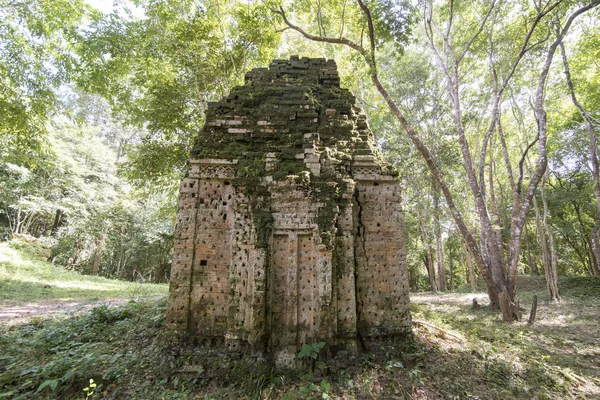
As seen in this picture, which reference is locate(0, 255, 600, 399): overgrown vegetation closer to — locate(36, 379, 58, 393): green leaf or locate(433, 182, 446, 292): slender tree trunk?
locate(36, 379, 58, 393): green leaf

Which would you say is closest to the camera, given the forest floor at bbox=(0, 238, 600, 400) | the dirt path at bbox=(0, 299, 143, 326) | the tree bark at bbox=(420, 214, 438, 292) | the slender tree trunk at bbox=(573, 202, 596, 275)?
the forest floor at bbox=(0, 238, 600, 400)

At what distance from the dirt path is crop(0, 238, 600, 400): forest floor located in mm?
628

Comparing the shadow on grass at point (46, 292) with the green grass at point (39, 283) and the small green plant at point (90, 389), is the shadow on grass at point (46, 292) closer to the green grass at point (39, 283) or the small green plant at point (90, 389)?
the green grass at point (39, 283)

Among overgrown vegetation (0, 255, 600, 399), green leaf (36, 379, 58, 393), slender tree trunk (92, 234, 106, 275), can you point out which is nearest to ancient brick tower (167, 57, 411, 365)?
overgrown vegetation (0, 255, 600, 399)

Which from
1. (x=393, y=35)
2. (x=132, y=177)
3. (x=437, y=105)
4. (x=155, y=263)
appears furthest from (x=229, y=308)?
(x=155, y=263)

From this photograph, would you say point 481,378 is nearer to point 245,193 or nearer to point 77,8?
point 245,193

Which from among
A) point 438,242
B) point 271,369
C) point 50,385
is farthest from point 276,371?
point 438,242

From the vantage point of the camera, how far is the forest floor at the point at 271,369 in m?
4.71

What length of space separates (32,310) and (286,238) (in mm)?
8967

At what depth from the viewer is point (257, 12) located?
10.6 metres

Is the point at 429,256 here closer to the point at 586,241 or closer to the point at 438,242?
the point at 438,242

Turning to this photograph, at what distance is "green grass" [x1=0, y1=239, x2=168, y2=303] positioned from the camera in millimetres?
11914

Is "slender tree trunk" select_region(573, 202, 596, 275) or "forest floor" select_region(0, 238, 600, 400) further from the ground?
"slender tree trunk" select_region(573, 202, 596, 275)

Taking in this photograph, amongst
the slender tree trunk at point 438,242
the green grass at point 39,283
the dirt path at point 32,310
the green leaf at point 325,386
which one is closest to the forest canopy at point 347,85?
the slender tree trunk at point 438,242
